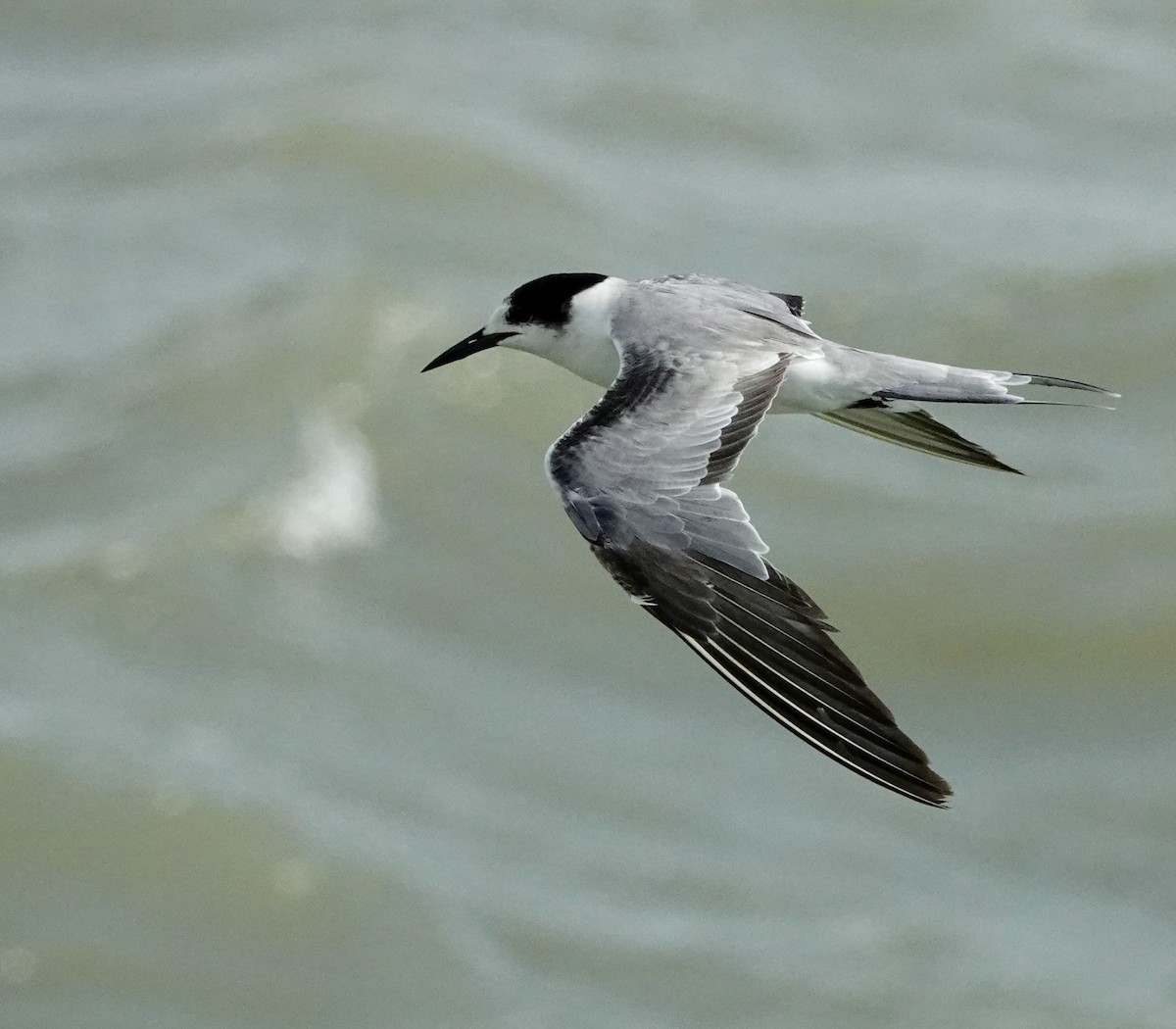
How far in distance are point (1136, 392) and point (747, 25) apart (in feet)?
26.1

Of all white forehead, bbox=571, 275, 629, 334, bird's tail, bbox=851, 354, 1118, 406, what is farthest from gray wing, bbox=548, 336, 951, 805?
white forehead, bbox=571, 275, 629, 334

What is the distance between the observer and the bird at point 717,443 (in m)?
7.96

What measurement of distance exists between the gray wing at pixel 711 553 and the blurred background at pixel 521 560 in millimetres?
4570

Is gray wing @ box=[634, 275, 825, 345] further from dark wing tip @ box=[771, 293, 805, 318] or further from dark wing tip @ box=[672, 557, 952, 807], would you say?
dark wing tip @ box=[672, 557, 952, 807]

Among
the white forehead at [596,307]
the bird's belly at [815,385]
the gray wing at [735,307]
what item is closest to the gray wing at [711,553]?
the bird's belly at [815,385]

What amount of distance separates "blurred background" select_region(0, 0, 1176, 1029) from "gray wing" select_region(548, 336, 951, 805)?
4570 millimetres

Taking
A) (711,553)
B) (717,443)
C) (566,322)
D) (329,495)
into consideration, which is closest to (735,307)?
(566,322)

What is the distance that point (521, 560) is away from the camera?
15656 millimetres

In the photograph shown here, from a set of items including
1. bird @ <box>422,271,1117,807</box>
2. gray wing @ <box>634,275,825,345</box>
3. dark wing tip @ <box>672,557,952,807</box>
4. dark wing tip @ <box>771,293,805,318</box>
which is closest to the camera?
dark wing tip @ <box>672,557,952,807</box>

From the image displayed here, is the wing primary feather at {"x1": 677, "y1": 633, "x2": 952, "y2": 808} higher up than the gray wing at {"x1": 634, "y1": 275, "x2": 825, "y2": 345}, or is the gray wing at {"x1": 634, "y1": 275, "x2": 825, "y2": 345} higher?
the gray wing at {"x1": 634, "y1": 275, "x2": 825, "y2": 345}

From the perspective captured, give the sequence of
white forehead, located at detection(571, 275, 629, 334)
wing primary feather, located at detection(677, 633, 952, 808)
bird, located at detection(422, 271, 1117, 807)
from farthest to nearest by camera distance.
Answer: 1. white forehead, located at detection(571, 275, 629, 334)
2. bird, located at detection(422, 271, 1117, 807)
3. wing primary feather, located at detection(677, 633, 952, 808)

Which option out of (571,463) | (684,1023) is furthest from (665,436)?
(684,1023)

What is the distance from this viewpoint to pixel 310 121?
2070cm

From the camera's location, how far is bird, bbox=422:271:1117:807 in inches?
314
